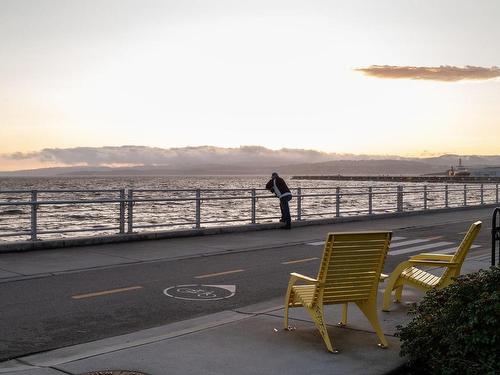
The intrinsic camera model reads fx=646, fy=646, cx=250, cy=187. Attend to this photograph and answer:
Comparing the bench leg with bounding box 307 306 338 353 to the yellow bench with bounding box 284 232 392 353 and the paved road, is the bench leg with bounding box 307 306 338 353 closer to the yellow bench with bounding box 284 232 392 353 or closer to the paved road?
the yellow bench with bounding box 284 232 392 353

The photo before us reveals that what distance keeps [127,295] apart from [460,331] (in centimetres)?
563

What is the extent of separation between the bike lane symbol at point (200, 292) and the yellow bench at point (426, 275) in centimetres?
251

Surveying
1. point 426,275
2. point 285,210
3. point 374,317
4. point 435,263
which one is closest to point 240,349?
point 374,317

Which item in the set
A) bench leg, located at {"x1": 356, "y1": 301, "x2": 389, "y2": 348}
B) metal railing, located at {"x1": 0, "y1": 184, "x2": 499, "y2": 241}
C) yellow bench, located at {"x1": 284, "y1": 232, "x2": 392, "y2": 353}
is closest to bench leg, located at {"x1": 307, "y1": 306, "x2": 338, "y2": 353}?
yellow bench, located at {"x1": 284, "y1": 232, "x2": 392, "y2": 353}

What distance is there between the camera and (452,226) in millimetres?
22562

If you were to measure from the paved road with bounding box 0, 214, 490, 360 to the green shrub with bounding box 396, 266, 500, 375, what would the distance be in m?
3.38

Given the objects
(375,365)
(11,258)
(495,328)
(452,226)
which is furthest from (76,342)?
(452,226)

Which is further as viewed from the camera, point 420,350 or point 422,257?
point 422,257

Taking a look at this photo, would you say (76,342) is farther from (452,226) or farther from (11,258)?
(452,226)

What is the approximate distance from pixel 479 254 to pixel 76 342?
33.6 ft

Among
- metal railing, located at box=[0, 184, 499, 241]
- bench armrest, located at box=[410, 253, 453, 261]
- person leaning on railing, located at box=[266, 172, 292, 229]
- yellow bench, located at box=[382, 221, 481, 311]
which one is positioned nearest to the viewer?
yellow bench, located at box=[382, 221, 481, 311]

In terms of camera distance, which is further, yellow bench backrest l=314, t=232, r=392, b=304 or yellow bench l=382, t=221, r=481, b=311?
yellow bench l=382, t=221, r=481, b=311

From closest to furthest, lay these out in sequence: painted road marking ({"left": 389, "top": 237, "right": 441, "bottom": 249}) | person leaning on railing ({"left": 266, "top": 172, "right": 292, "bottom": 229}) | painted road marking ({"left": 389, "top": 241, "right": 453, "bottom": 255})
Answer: painted road marking ({"left": 389, "top": 241, "right": 453, "bottom": 255}), painted road marking ({"left": 389, "top": 237, "right": 441, "bottom": 249}), person leaning on railing ({"left": 266, "top": 172, "right": 292, "bottom": 229})

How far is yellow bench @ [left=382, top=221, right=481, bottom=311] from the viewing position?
840 centimetres
